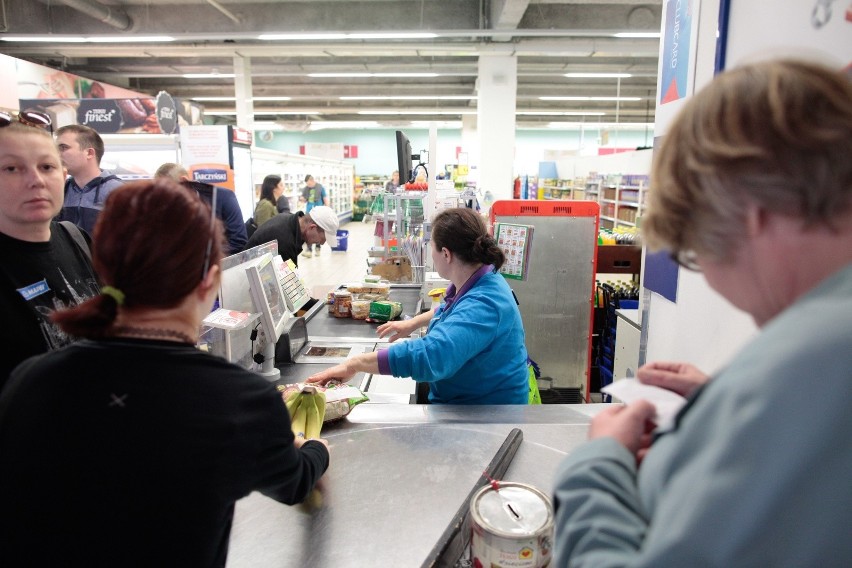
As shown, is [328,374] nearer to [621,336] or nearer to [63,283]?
[63,283]

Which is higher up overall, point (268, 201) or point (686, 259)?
point (686, 259)

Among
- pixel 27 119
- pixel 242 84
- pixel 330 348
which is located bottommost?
Answer: pixel 330 348

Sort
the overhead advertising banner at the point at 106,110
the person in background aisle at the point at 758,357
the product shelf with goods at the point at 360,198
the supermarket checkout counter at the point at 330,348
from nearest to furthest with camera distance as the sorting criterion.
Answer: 1. the person in background aisle at the point at 758,357
2. the supermarket checkout counter at the point at 330,348
3. the overhead advertising banner at the point at 106,110
4. the product shelf with goods at the point at 360,198

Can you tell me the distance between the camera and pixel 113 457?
0.82 m

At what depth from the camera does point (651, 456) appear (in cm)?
68

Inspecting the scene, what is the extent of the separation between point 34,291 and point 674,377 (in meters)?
1.64

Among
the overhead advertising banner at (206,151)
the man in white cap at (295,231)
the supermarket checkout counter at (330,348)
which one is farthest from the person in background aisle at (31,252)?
the overhead advertising banner at (206,151)

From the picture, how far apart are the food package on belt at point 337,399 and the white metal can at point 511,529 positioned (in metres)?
0.86

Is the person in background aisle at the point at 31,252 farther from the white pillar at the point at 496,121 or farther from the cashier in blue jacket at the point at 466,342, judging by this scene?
the white pillar at the point at 496,121

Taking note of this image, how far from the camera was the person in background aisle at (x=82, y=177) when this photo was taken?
11.3ft

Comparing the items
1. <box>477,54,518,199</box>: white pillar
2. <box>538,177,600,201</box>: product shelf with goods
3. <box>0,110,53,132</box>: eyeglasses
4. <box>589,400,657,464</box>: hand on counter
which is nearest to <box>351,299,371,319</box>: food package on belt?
<box>0,110,53,132</box>: eyeglasses

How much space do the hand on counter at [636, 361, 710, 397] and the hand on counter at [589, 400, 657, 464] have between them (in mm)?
152

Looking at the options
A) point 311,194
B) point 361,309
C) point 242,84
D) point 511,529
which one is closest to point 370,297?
point 361,309

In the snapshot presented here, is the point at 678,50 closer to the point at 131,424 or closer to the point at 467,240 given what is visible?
the point at 467,240
